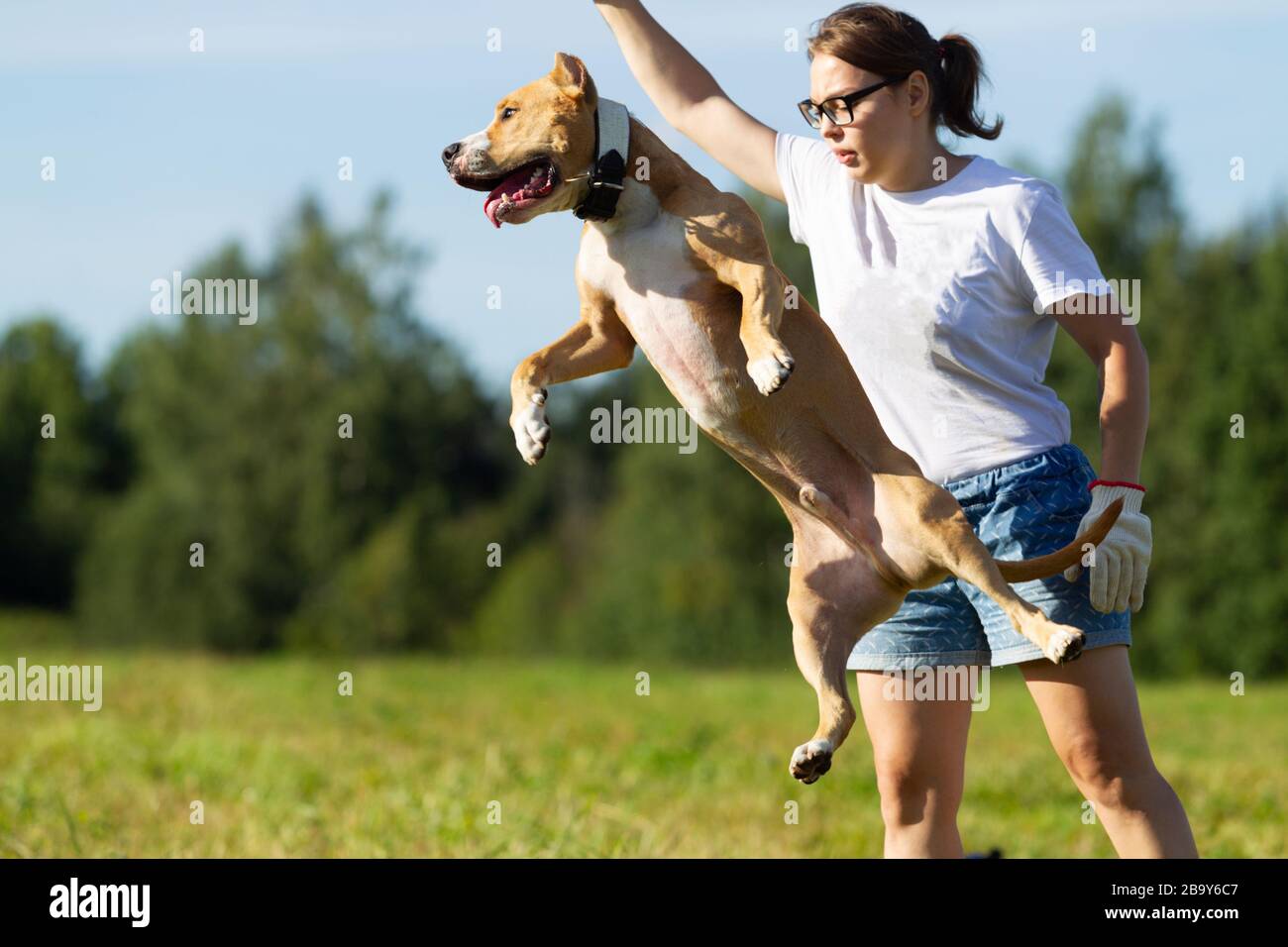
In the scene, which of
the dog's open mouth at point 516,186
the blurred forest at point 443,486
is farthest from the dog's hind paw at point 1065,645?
the blurred forest at point 443,486

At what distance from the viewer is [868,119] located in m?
3.30

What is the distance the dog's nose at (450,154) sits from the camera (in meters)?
2.93

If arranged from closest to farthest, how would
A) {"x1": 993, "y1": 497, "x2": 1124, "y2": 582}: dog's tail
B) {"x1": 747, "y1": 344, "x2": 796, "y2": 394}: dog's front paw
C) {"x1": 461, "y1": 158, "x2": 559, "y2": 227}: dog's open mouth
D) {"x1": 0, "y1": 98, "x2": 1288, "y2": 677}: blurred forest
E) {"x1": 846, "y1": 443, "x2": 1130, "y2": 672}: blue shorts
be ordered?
{"x1": 747, "y1": 344, "x2": 796, "y2": 394}: dog's front paw < {"x1": 461, "y1": 158, "x2": 559, "y2": 227}: dog's open mouth < {"x1": 993, "y1": 497, "x2": 1124, "y2": 582}: dog's tail < {"x1": 846, "y1": 443, "x2": 1130, "y2": 672}: blue shorts < {"x1": 0, "y1": 98, "x2": 1288, "y2": 677}: blurred forest

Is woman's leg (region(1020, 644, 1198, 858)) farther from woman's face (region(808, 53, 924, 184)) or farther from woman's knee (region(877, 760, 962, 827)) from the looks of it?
woman's face (region(808, 53, 924, 184))

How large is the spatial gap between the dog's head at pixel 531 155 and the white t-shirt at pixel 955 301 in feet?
2.90

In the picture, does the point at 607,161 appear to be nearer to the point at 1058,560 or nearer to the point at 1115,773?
the point at 1058,560

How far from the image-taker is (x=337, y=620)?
3312cm

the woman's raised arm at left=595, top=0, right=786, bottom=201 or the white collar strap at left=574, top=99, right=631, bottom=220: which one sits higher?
the woman's raised arm at left=595, top=0, right=786, bottom=201

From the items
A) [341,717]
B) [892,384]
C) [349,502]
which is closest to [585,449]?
[349,502]

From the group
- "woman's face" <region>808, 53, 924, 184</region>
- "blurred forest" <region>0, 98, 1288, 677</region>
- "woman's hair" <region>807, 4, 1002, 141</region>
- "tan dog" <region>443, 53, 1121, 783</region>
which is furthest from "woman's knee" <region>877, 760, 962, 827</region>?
"blurred forest" <region>0, 98, 1288, 677</region>

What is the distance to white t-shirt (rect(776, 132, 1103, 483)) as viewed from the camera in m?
3.36

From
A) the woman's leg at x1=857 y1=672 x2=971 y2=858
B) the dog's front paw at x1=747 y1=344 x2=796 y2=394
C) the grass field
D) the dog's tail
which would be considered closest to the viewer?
the dog's front paw at x1=747 y1=344 x2=796 y2=394

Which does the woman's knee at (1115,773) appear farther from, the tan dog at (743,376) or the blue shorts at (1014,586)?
the tan dog at (743,376)

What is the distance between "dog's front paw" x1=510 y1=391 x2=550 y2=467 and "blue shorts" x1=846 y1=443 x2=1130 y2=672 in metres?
0.99
